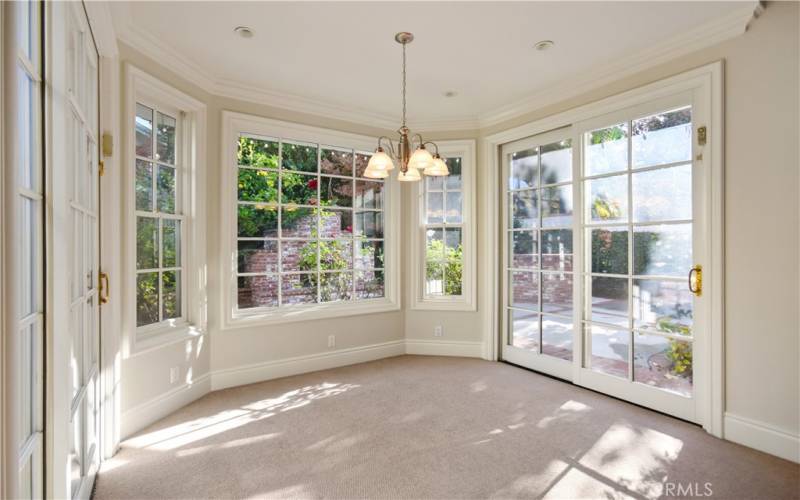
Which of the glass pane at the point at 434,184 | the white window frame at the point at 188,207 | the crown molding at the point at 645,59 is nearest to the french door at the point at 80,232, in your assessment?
the white window frame at the point at 188,207

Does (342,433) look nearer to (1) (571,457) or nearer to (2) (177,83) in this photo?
(1) (571,457)

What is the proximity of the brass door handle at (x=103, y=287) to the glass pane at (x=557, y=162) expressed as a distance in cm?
367

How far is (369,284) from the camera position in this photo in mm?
4629

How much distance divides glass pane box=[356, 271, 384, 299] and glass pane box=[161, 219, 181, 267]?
1.82 m

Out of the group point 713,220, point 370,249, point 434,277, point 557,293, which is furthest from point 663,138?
point 370,249

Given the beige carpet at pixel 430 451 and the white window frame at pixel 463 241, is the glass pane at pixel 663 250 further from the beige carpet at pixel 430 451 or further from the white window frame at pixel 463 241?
the white window frame at pixel 463 241

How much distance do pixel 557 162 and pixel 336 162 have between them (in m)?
2.23

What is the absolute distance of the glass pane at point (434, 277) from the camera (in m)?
4.77

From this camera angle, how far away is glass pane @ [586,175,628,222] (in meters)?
3.33

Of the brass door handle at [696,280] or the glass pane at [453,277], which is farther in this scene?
the glass pane at [453,277]

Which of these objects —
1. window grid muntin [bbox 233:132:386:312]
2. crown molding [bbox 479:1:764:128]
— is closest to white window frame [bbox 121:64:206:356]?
window grid muntin [bbox 233:132:386:312]

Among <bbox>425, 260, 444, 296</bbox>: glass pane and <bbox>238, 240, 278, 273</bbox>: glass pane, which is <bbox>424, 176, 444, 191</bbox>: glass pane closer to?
<bbox>425, 260, 444, 296</bbox>: glass pane

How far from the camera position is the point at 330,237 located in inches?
169

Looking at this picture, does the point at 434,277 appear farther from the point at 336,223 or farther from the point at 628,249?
the point at 628,249
